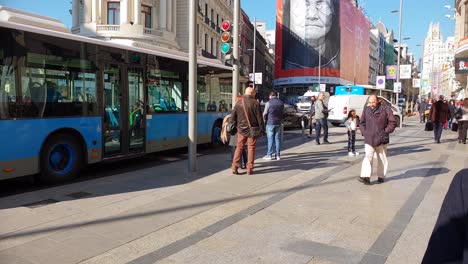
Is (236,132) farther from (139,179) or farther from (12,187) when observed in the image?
(12,187)

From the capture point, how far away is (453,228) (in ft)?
4.73

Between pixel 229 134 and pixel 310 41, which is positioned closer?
pixel 229 134

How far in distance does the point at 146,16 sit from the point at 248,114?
112 ft

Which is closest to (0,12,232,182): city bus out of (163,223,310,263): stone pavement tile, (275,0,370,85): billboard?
(163,223,310,263): stone pavement tile

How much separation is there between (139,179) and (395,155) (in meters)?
7.82

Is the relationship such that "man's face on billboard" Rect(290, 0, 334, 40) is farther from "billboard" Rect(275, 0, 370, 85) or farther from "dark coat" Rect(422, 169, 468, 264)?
"dark coat" Rect(422, 169, 468, 264)

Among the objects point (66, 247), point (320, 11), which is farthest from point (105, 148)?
point (320, 11)

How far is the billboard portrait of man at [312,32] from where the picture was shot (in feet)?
233

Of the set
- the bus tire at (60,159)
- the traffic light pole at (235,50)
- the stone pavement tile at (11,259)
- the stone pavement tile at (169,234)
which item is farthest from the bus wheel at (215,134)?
the stone pavement tile at (11,259)

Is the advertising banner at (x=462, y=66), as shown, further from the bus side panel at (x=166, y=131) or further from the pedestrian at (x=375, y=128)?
the pedestrian at (x=375, y=128)

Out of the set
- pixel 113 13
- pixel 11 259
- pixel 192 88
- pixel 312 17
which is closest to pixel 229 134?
pixel 192 88

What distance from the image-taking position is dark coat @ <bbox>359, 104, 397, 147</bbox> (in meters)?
7.71

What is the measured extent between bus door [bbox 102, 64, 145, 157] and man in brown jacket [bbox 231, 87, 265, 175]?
2.43m

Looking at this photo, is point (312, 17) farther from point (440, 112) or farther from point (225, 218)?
point (225, 218)
